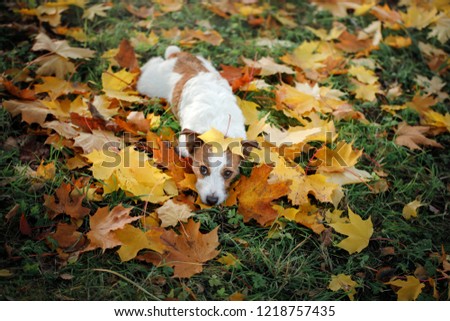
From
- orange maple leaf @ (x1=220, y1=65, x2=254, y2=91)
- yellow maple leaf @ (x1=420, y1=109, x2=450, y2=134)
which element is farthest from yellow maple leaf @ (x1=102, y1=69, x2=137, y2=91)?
yellow maple leaf @ (x1=420, y1=109, x2=450, y2=134)

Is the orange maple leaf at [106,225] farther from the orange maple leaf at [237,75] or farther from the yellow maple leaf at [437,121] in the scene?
the yellow maple leaf at [437,121]

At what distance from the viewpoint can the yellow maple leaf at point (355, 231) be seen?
2967 millimetres

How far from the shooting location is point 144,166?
120 inches

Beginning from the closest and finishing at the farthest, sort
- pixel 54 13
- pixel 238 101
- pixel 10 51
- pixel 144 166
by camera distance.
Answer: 1. pixel 144 166
2. pixel 238 101
3. pixel 10 51
4. pixel 54 13

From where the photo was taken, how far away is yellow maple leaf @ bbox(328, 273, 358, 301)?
2740 millimetres

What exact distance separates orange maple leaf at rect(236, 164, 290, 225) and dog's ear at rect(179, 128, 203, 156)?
1.56 ft

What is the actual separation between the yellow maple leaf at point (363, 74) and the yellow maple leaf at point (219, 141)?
79.6 inches

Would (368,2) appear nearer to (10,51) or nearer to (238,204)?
(238,204)

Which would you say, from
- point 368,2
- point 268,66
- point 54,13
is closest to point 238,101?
point 268,66

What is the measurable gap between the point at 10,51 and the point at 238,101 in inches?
89.0

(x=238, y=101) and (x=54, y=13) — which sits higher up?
(x=54, y=13)

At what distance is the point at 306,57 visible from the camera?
15.5 ft

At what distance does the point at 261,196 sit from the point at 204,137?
1.88 feet

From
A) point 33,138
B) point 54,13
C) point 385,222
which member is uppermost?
point 54,13
